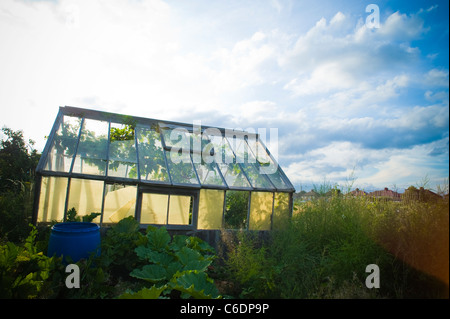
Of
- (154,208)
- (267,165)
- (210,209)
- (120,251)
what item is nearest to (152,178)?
(154,208)

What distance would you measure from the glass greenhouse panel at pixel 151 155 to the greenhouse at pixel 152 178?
26 mm

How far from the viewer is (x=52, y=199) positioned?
6.00m

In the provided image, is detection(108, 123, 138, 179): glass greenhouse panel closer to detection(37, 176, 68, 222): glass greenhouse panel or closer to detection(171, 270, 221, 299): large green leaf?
detection(37, 176, 68, 222): glass greenhouse panel

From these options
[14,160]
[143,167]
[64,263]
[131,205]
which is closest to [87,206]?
[131,205]

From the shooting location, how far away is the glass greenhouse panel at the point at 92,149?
6.43 m

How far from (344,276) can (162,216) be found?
14.7 ft

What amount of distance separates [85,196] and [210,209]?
3131 mm

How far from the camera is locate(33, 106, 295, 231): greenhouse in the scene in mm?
6195

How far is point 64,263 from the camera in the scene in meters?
4.23

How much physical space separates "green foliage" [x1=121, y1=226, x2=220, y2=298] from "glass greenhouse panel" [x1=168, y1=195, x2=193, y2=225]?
4.59 ft

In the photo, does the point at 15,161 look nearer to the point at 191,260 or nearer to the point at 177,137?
the point at 177,137

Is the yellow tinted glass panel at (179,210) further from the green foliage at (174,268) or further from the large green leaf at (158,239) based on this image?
the large green leaf at (158,239)

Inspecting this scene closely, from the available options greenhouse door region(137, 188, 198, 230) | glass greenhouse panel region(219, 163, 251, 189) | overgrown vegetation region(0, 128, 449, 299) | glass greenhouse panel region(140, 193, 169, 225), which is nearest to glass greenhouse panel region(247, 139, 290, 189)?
glass greenhouse panel region(219, 163, 251, 189)

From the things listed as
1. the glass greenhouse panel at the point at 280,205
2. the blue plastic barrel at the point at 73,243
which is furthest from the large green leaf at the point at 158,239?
the glass greenhouse panel at the point at 280,205
